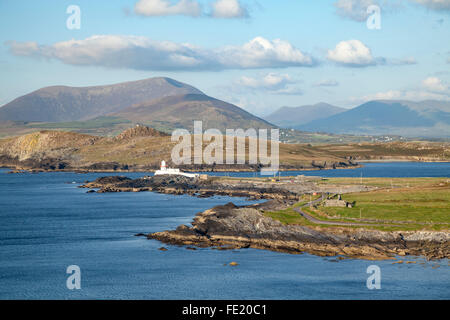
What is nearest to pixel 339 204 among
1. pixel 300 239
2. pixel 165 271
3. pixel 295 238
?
pixel 295 238

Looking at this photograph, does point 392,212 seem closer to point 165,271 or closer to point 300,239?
point 300,239

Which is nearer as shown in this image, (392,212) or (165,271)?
(165,271)

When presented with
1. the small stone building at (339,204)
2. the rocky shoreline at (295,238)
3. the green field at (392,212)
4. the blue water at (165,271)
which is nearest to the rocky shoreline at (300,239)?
the rocky shoreline at (295,238)

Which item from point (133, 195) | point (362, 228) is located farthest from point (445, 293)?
point (133, 195)

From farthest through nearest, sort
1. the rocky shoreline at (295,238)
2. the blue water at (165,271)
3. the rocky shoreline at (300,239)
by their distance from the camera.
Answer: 1. the rocky shoreline at (295,238)
2. the rocky shoreline at (300,239)
3. the blue water at (165,271)

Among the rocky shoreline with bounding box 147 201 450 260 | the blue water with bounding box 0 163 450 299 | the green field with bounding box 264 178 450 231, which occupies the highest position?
the green field with bounding box 264 178 450 231

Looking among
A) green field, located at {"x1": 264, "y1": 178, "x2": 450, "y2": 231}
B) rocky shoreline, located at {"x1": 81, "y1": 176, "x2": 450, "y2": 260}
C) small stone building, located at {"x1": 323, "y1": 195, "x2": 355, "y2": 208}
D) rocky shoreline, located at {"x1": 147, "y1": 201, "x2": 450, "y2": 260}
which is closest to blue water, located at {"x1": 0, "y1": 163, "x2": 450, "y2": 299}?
rocky shoreline, located at {"x1": 147, "y1": 201, "x2": 450, "y2": 260}

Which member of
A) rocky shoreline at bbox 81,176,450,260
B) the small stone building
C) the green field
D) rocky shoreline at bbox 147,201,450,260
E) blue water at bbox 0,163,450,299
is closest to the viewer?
blue water at bbox 0,163,450,299

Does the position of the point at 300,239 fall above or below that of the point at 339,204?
below

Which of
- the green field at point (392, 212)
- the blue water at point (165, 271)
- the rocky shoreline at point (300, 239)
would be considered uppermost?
the green field at point (392, 212)

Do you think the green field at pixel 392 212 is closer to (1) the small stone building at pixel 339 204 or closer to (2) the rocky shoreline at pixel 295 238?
(1) the small stone building at pixel 339 204

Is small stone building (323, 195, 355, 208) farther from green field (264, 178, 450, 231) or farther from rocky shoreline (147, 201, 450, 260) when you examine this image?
rocky shoreline (147, 201, 450, 260)

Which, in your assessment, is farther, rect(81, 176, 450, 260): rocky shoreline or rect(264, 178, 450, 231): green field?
rect(264, 178, 450, 231): green field
